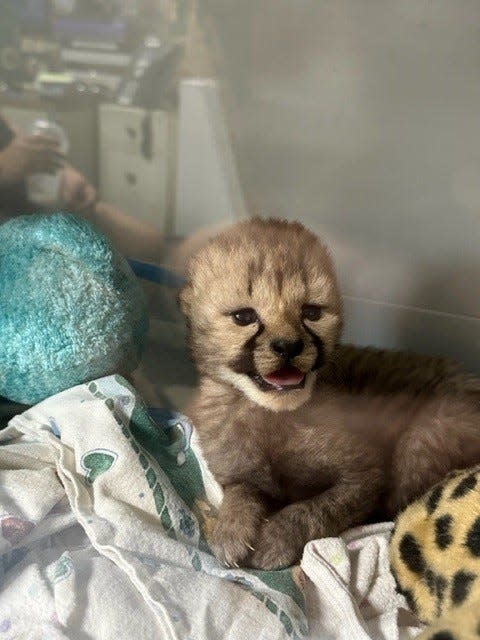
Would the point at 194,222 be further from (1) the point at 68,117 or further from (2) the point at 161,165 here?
(1) the point at 68,117

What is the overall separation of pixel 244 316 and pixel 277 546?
0.87ft

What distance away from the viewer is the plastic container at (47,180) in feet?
3.82

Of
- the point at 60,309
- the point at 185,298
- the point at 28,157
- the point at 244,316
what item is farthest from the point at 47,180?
the point at 244,316

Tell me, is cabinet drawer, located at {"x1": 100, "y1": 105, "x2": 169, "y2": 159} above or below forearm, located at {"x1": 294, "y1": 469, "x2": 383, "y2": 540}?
above

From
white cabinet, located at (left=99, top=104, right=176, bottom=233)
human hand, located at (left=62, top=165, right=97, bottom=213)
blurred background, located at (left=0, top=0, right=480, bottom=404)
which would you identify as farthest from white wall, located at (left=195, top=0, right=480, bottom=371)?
human hand, located at (left=62, top=165, right=97, bottom=213)

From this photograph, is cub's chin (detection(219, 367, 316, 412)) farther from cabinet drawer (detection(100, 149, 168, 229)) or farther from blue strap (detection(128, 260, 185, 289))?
cabinet drawer (detection(100, 149, 168, 229))

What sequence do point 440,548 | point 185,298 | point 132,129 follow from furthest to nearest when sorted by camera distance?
point 132,129, point 185,298, point 440,548

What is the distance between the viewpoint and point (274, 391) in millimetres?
897

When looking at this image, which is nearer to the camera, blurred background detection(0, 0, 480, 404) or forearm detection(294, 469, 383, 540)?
forearm detection(294, 469, 383, 540)

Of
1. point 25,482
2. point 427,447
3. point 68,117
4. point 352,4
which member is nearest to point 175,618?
point 25,482

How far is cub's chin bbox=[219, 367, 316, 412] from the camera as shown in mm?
898

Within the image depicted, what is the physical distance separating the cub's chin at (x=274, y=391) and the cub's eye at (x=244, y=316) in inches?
2.4

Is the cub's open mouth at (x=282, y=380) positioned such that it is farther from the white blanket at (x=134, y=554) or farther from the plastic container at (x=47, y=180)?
the plastic container at (x=47, y=180)

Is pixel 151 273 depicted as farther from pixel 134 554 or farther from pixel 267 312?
pixel 134 554
